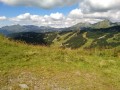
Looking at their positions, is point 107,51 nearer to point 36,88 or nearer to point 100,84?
point 100,84

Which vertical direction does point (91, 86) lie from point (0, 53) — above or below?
below

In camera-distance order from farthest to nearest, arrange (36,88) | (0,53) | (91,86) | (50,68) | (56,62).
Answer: (0,53), (56,62), (50,68), (91,86), (36,88)

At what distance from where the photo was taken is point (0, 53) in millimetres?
22797

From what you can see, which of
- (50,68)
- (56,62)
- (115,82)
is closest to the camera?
(115,82)

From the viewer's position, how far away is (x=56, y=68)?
1958 centimetres

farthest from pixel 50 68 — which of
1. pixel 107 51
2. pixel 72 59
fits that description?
pixel 107 51

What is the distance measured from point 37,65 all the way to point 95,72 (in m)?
5.30

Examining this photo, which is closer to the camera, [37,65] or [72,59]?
[37,65]

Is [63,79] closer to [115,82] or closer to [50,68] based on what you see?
[50,68]

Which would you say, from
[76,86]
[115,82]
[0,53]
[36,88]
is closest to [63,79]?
[76,86]

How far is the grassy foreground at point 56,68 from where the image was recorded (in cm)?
1619

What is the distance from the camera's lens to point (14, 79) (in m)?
16.6

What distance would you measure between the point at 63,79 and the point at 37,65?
363 cm

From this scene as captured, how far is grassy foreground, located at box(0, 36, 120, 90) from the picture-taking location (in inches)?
637
